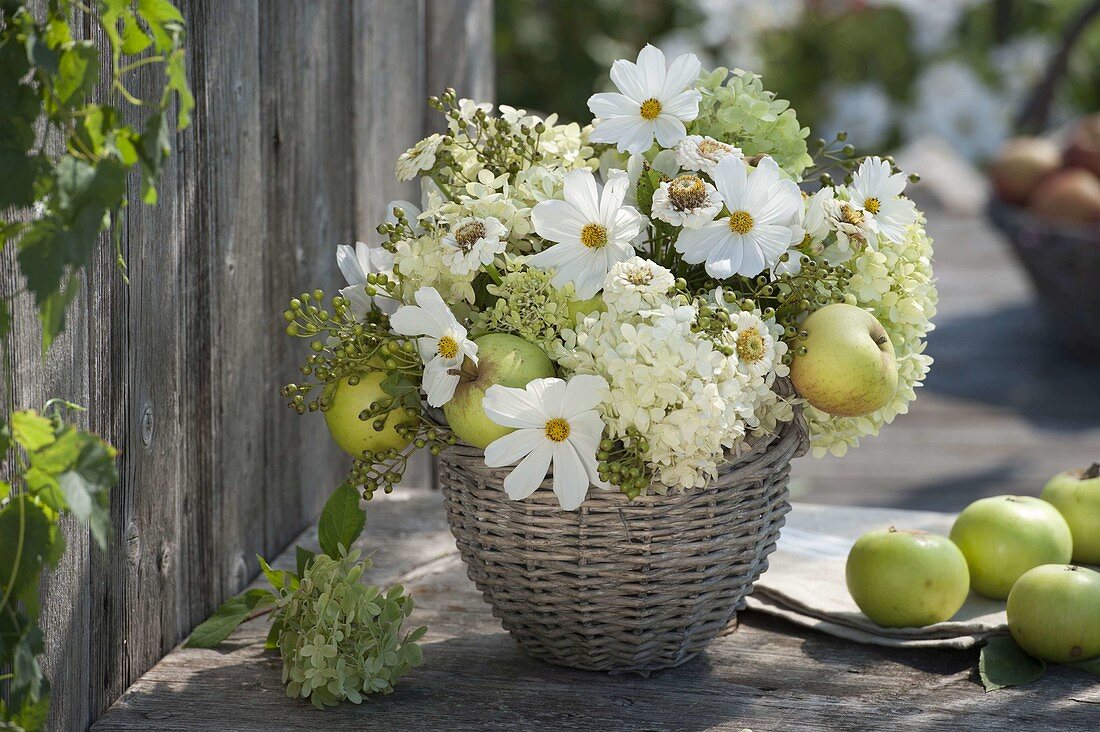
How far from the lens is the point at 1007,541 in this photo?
130cm

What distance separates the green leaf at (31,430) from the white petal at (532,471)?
1.17 feet

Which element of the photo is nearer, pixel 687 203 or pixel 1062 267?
pixel 687 203

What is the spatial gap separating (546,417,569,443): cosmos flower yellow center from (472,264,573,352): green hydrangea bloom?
0.08 m

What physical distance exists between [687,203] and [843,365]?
0.62ft

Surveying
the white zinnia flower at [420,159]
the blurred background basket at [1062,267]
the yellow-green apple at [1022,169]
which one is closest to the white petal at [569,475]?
the white zinnia flower at [420,159]

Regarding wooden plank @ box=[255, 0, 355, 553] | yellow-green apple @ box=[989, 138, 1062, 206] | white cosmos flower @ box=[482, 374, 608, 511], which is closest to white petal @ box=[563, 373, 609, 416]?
white cosmos flower @ box=[482, 374, 608, 511]

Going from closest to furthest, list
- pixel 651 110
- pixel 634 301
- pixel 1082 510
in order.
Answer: pixel 634 301, pixel 651 110, pixel 1082 510

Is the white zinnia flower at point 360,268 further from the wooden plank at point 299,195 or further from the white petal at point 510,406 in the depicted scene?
the wooden plank at point 299,195

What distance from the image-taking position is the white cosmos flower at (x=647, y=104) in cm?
105

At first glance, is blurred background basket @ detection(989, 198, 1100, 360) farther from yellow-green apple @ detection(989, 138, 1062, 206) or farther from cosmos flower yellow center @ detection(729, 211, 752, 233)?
cosmos flower yellow center @ detection(729, 211, 752, 233)

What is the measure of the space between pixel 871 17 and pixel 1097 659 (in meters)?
5.06

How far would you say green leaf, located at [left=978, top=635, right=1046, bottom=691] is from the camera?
1.16 metres

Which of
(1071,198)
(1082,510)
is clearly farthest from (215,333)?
(1071,198)

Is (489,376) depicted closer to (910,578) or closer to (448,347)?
(448,347)
